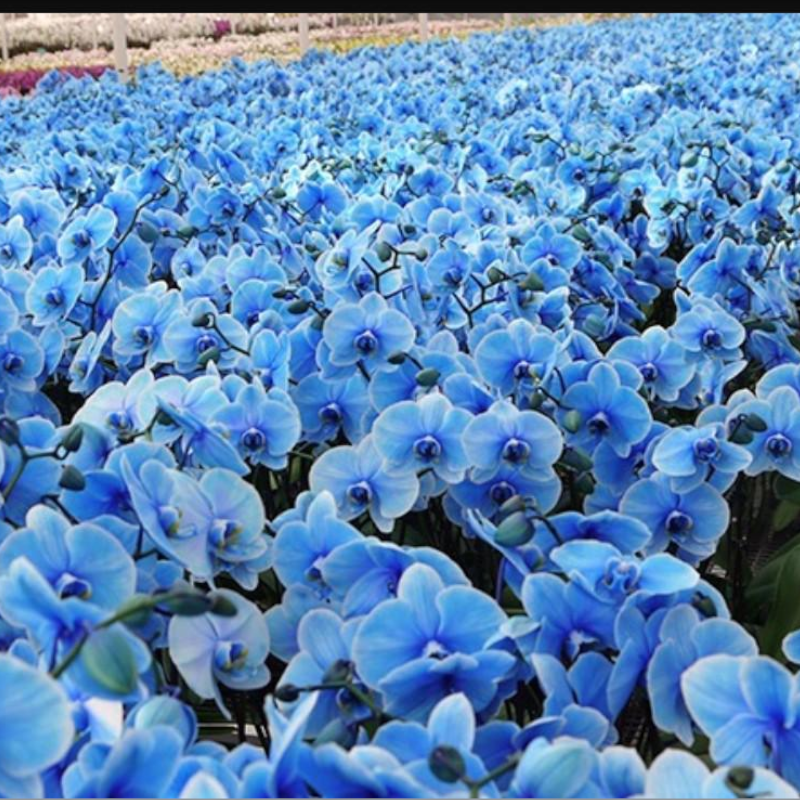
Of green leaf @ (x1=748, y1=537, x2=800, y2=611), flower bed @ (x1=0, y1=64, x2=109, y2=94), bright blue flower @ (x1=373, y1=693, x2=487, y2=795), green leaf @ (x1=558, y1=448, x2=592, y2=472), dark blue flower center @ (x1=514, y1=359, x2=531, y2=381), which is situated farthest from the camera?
flower bed @ (x1=0, y1=64, x2=109, y2=94)

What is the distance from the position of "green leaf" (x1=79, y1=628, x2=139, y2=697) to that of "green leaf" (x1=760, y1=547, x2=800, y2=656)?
1093 mm

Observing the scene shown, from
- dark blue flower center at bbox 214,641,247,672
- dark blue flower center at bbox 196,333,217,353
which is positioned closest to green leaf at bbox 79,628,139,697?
dark blue flower center at bbox 214,641,247,672

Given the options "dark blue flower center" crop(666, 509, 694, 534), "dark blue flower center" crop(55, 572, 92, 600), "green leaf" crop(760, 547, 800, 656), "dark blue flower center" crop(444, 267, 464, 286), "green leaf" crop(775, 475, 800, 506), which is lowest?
"green leaf" crop(760, 547, 800, 656)

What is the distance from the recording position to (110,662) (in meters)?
0.71

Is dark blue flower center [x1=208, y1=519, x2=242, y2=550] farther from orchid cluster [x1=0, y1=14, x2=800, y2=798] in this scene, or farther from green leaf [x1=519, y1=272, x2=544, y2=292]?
green leaf [x1=519, y1=272, x2=544, y2=292]

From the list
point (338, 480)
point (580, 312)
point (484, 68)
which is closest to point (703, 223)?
point (580, 312)

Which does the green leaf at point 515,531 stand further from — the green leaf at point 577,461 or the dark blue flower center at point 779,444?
the dark blue flower center at point 779,444

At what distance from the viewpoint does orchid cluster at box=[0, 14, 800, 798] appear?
80 centimetres

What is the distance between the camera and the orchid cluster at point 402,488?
0.80 m

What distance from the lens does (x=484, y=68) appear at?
7125mm

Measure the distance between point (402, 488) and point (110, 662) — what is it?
588 millimetres

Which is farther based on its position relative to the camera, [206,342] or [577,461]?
[206,342]

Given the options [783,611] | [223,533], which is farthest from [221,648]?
[783,611]

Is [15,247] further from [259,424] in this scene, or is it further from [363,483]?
[363,483]
